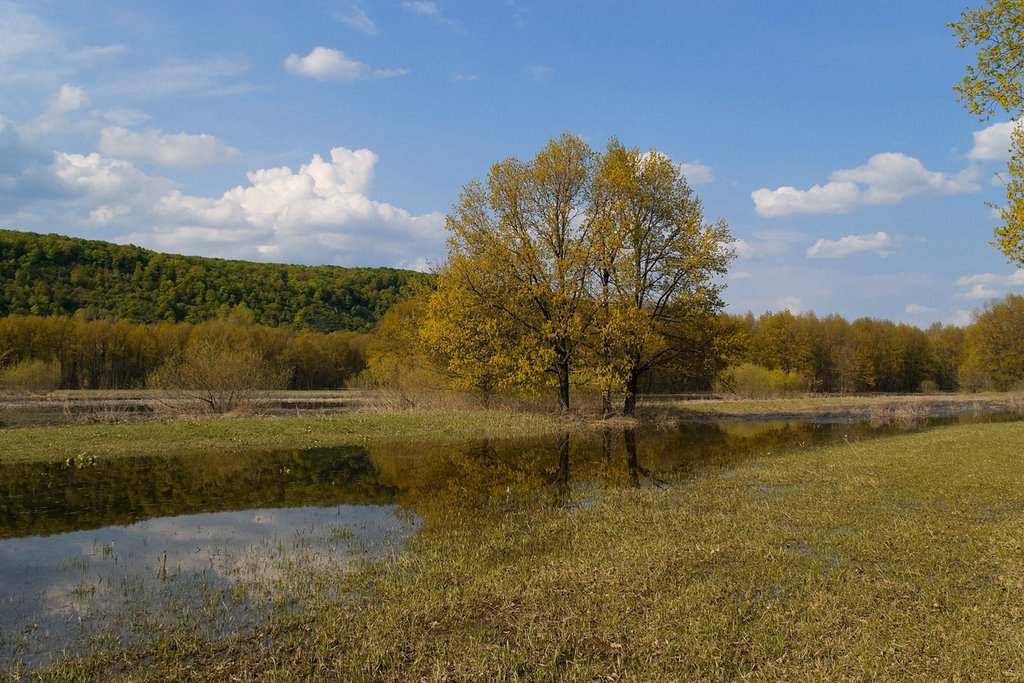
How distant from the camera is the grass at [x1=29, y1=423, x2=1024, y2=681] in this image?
570cm

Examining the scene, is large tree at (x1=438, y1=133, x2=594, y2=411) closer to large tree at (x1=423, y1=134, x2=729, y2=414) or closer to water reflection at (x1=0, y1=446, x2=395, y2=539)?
large tree at (x1=423, y1=134, x2=729, y2=414)

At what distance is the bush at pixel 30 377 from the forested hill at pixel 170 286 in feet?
113

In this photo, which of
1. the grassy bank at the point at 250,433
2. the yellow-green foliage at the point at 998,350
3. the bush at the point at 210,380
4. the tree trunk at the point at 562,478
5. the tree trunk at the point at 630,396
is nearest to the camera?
the tree trunk at the point at 562,478

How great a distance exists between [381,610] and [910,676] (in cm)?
533

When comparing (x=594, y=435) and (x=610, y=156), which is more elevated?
(x=610, y=156)

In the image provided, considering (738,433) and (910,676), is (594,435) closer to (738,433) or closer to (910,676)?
(738,433)

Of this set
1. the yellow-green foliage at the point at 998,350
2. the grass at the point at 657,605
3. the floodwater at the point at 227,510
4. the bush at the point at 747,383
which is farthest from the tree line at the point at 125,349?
the yellow-green foliage at the point at 998,350

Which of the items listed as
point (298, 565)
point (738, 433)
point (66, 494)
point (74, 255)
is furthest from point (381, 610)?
point (74, 255)

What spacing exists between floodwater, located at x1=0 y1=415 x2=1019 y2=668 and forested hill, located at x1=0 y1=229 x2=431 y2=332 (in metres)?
53.8

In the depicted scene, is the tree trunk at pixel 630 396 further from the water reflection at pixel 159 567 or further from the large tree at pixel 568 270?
the water reflection at pixel 159 567

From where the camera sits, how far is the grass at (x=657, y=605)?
18.7 ft

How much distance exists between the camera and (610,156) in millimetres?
34750

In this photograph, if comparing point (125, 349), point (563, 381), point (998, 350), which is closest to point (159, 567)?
point (563, 381)

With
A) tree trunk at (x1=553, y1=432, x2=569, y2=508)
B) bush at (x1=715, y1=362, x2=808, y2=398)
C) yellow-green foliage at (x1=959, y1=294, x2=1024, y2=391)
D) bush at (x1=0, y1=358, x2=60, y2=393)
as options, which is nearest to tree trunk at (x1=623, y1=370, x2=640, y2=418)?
tree trunk at (x1=553, y1=432, x2=569, y2=508)
